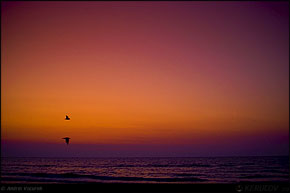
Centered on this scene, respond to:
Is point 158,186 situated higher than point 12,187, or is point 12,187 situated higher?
point 12,187

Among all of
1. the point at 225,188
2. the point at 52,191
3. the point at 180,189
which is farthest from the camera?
the point at 180,189

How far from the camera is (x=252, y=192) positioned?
507 inches

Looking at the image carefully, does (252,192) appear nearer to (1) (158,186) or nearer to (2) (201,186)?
(2) (201,186)

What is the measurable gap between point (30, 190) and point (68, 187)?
270 cm

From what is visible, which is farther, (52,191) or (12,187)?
(52,191)

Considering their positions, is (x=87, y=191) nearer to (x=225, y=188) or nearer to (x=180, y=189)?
(x=180, y=189)

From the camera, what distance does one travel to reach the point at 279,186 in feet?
41.4

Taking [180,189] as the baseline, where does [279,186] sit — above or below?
above

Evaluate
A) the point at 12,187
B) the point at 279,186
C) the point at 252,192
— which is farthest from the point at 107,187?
the point at 279,186

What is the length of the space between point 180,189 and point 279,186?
5.13 metres

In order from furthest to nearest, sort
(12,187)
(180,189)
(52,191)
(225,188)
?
(180,189) < (225,188) < (52,191) < (12,187)

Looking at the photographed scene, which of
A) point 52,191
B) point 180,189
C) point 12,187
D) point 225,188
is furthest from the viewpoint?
point 180,189

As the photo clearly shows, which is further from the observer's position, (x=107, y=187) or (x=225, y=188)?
(x=107, y=187)

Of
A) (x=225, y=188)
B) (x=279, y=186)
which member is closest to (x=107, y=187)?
(x=225, y=188)
